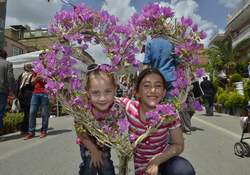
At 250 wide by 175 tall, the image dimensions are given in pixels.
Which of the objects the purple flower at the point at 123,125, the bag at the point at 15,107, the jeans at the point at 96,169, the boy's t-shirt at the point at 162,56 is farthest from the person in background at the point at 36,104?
the purple flower at the point at 123,125

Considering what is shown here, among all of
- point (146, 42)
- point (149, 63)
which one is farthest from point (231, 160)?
point (146, 42)

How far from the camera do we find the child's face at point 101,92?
2908mm

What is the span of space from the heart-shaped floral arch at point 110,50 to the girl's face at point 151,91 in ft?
0.34

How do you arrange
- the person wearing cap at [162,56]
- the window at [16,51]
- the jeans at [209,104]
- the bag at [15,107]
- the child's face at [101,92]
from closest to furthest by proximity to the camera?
the child's face at [101,92], the person wearing cap at [162,56], the bag at [15,107], the jeans at [209,104], the window at [16,51]

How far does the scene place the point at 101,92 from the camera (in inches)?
115

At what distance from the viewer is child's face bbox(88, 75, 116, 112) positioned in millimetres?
2908

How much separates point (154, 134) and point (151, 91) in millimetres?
319

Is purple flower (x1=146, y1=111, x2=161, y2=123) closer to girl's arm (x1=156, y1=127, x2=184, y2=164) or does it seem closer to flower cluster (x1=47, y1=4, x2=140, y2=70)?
girl's arm (x1=156, y1=127, x2=184, y2=164)

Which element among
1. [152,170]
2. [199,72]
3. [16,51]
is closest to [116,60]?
[199,72]

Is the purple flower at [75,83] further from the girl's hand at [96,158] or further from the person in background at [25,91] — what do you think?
the person in background at [25,91]

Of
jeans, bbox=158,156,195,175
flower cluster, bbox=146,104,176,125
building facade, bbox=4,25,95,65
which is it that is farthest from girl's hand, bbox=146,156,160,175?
building facade, bbox=4,25,95,65

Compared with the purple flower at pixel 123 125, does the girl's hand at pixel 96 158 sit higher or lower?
lower

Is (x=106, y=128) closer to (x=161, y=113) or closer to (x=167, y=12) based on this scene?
(x=161, y=113)

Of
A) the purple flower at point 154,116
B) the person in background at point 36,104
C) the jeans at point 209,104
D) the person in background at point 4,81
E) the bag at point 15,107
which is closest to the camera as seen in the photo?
the purple flower at point 154,116
